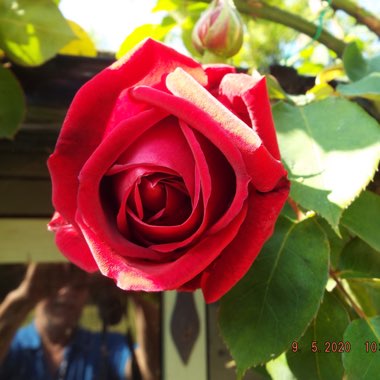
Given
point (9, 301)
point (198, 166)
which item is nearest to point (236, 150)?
point (198, 166)

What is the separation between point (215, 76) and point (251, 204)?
0.32 ft

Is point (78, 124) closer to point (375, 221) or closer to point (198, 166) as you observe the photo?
point (198, 166)

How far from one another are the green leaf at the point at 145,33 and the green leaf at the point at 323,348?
399 mm

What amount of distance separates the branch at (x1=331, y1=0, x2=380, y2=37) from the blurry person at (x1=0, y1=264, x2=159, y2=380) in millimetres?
602

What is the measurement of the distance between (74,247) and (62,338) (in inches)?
22.3

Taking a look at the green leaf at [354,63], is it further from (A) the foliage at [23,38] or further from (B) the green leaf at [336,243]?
(A) the foliage at [23,38]

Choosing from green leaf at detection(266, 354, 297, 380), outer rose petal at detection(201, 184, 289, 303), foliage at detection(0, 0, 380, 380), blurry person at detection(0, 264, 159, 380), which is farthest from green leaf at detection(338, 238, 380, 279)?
blurry person at detection(0, 264, 159, 380)

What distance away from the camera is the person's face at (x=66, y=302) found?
0.85 meters

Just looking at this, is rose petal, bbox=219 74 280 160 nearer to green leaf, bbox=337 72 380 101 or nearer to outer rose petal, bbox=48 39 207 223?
outer rose petal, bbox=48 39 207 223

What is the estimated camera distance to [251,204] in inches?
12.0

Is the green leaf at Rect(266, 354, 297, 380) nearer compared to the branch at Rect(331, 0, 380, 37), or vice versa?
the green leaf at Rect(266, 354, 297, 380)

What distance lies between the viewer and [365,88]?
462 mm

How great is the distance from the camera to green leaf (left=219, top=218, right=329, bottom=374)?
0.38 m

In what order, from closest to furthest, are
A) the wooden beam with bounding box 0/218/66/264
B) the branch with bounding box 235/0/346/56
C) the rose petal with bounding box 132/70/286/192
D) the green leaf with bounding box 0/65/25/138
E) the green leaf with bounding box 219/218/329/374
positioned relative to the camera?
the rose petal with bounding box 132/70/286/192 < the green leaf with bounding box 219/218/329/374 < the green leaf with bounding box 0/65/25/138 < the branch with bounding box 235/0/346/56 < the wooden beam with bounding box 0/218/66/264
